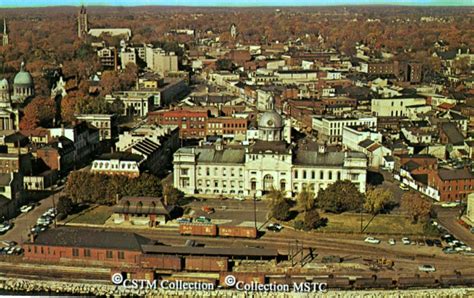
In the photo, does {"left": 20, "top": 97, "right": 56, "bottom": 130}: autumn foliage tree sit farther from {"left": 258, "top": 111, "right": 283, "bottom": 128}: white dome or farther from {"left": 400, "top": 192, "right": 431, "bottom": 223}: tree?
{"left": 400, "top": 192, "right": 431, "bottom": 223}: tree

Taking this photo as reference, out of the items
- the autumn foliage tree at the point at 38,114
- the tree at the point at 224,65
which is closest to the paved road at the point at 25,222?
the autumn foliage tree at the point at 38,114

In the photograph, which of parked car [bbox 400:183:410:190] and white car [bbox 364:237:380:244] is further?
parked car [bbox 400:183:410:190]

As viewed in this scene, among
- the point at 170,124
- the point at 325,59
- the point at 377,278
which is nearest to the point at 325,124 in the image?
the point at 170,124

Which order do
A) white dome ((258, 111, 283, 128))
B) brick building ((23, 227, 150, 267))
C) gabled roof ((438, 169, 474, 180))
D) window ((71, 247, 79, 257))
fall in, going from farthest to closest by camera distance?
white dome ((258, 111, 283, 128)) < gabled roof ((438, 169, 474, 180)) < window ((71, 247, 79, 257)) < brick building ((23, 227, 150, 267))

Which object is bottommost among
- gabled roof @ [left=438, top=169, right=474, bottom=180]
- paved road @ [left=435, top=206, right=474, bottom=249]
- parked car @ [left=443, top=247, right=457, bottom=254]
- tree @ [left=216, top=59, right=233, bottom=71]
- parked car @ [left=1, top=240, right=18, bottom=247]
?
paved road @ [left=435, top=206, right=474, bottom=249]

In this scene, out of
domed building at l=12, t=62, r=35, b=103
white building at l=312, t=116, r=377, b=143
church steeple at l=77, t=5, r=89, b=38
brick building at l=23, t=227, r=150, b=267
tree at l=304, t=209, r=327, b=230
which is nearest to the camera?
brick building at l=23, t=227, r=150, b=267

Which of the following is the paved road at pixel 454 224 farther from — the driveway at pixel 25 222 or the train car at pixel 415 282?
the driveway at pixel 25 222

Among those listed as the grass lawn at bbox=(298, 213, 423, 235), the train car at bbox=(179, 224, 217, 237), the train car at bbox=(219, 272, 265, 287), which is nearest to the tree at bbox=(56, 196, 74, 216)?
the train car at bbox=(179, 224, 217, 237)
